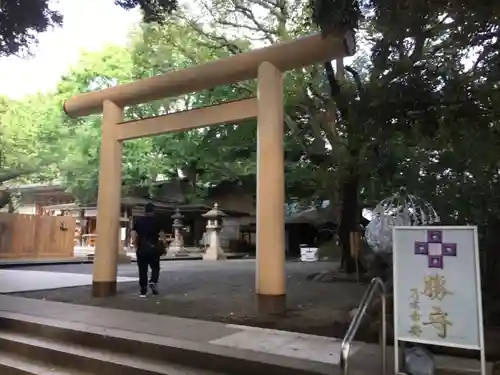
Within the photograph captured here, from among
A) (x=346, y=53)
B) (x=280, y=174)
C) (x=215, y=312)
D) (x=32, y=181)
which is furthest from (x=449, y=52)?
(x=32, y=181)

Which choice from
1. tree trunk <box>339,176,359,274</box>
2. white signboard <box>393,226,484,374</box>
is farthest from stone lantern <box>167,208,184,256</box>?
white signboard <box>393,226,484,374</box>

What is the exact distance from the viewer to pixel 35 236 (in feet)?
63.2

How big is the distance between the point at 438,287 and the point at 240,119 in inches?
167

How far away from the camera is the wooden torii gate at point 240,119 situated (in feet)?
20.9

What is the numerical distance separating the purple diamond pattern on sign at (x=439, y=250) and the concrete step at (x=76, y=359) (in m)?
2.14

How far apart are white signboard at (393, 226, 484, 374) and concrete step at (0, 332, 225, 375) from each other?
1.85 m

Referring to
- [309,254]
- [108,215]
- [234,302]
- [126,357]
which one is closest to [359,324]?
[126,357]

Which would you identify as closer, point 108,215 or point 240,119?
point 240,119

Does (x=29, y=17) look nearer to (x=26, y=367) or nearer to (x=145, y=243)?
(x=145, y=243)

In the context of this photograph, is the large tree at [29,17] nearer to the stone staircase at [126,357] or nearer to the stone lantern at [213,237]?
the stone staircase at [126,357]

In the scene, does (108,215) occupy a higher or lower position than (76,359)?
higher

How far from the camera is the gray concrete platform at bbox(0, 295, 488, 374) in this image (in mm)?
4090

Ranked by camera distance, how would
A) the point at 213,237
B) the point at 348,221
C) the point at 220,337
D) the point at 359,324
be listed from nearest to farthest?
the point at 359,324
the point at 220,337
the point at 348,221
the point at 213,237

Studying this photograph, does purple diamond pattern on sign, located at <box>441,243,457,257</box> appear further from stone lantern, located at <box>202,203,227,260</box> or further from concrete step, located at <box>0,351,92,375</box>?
stone lantern, located at <box>202,203,227,260</box>
